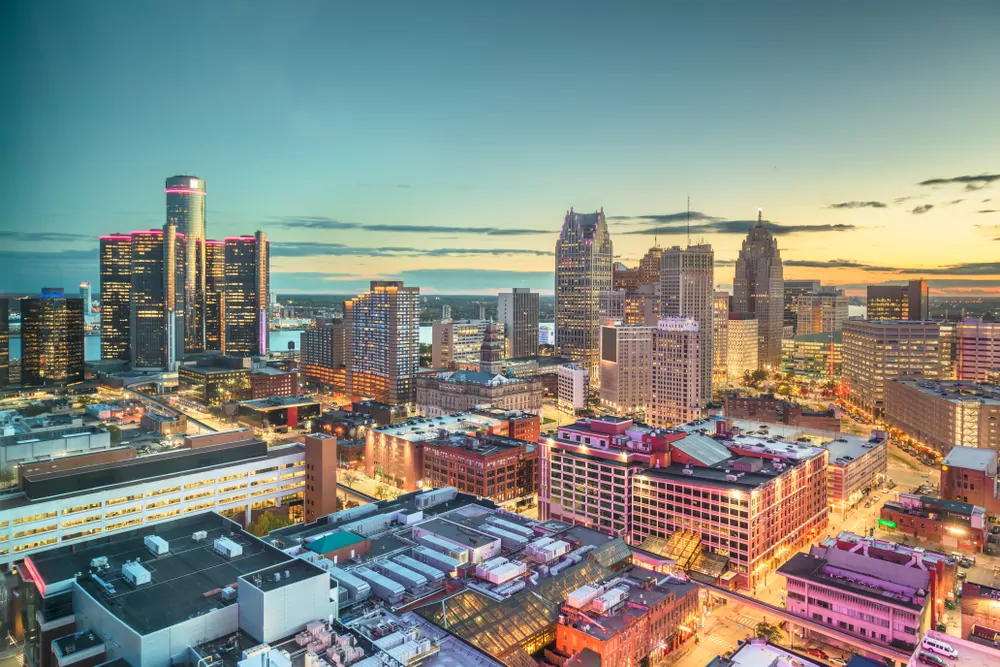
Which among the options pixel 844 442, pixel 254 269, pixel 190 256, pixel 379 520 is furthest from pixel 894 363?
pixel 190 256

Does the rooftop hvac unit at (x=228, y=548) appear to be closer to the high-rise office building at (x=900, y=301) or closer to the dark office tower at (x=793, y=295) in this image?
the high-rise office building at (x=900, y=301)

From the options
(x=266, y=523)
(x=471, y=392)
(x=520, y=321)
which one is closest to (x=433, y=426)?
(x=471, y=392)

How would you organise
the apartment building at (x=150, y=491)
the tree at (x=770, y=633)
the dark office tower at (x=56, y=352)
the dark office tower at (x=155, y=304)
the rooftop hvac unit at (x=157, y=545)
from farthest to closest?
1. the dark office tower at (x=155, y=304)
2. the dark office tower at (x=56, y=352)
3. the apartment building at (x=150, y=491)
4. the tree at (x=770, y=633)
5. the rooftop hvac unit at (x=157, y=545)

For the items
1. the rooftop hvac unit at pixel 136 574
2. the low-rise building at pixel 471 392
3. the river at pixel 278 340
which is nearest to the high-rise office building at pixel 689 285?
the low-rise building at pixel 471 392

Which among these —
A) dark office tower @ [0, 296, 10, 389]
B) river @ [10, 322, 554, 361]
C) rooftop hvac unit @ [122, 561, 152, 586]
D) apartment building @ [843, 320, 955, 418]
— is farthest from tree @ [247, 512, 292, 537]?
river @ [10, 322, 554, 361]

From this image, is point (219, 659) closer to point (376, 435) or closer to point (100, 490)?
point (100, 490)

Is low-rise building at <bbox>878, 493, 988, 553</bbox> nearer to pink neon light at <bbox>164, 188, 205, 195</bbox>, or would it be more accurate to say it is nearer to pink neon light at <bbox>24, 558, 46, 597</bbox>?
pink neon light at <bbox>24, 558, 46, 597</bbox>

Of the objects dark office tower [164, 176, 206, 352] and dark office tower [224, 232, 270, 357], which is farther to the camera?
dark office tower [224, 232, 270, 357]
